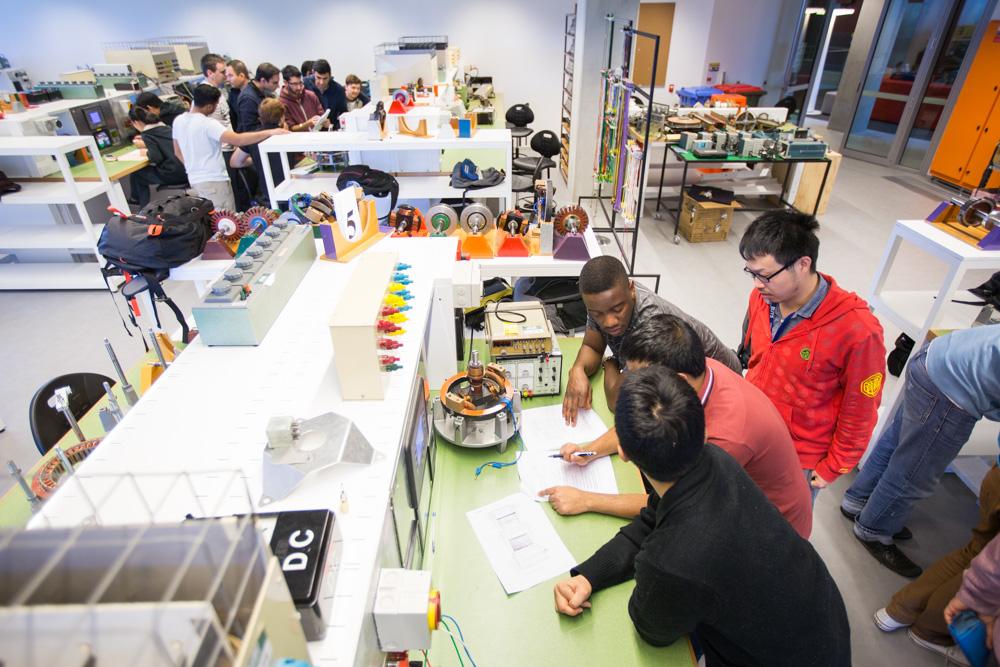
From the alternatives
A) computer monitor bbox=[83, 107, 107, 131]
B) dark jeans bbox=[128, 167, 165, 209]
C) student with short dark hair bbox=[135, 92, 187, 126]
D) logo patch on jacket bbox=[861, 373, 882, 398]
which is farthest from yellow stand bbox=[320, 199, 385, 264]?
computer monitor bbox=[83, 107, 107, 131]

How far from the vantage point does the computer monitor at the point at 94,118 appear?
514cm

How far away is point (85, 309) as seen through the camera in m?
4.32

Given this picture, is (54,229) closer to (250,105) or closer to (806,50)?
(250,105)

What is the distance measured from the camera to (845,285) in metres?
4.42

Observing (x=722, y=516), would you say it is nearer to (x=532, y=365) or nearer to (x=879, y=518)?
(x=532, y=365)

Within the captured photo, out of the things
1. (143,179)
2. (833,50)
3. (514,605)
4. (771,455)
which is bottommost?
(514,605)

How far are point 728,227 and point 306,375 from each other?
521 centimetres

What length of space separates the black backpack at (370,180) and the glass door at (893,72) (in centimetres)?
742

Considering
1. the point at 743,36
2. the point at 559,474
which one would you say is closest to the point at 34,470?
the point at 559,474

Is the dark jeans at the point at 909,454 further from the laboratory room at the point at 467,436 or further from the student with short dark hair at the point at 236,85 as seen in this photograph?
the student with short dark hair at the point at 236,85

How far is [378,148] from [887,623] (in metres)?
3.36

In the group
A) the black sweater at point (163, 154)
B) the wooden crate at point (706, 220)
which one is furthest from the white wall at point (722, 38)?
the black sweater at point (163, 154)

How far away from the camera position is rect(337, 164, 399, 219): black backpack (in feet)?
11.0

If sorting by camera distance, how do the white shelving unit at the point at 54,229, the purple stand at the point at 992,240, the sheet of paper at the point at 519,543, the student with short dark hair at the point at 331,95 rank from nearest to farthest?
1. the sheet of paper at the point at 519,543
2. the purple stand at the point at 992,240
3. the white shelving unit at the point at 54,229
4. the student with short dark hair at the point at 331,95
